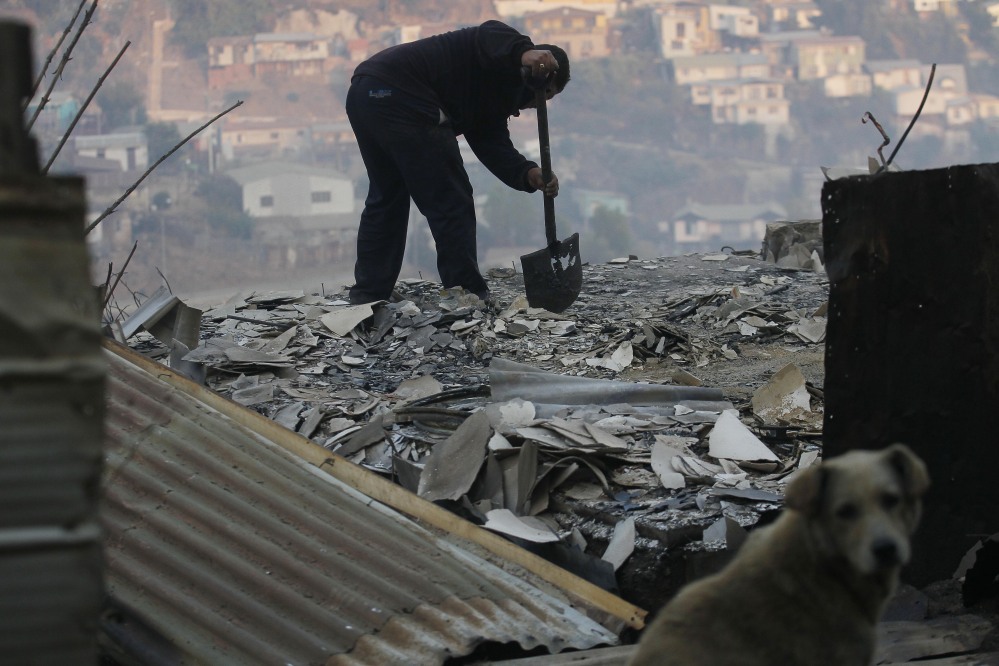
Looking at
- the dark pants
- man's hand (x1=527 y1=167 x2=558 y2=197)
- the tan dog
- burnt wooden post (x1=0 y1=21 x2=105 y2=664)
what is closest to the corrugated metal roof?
the tan dog

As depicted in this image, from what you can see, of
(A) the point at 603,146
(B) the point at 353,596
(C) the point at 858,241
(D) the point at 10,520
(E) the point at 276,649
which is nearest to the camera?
(D) the point at 10,520

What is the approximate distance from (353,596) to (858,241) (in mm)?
1719

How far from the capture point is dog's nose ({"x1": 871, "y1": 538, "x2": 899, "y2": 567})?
1.75m

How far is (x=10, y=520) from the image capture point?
44.5 inches

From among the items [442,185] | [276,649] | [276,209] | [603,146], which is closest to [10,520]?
[276,649]

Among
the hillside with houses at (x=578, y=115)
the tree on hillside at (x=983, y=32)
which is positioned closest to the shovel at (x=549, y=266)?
the hillside with houses at (x=578, y=115)

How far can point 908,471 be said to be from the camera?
1.83 m

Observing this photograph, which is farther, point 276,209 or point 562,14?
point 562,14

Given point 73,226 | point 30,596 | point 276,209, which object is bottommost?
point 276,209

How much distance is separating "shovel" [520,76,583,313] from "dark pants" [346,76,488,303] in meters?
0.46

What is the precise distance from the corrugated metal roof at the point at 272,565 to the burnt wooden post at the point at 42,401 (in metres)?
1.31

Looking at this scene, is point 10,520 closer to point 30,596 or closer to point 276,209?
point 30,596

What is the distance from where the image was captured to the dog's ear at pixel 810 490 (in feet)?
6.11

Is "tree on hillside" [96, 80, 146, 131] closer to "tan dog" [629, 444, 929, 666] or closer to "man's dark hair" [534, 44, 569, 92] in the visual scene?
"man's dark hair" [534, 44, 569, 92]
